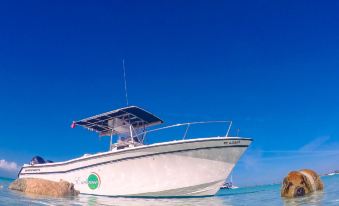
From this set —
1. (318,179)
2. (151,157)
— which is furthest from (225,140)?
(318,179)

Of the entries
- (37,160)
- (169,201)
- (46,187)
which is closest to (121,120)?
(46,187)

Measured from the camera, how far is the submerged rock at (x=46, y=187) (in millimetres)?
17333

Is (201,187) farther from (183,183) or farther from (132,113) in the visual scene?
→ (132,113)

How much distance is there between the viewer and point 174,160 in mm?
15734

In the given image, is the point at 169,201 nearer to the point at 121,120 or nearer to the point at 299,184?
the point at 299,184

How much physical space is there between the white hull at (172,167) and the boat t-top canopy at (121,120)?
9.27 feet

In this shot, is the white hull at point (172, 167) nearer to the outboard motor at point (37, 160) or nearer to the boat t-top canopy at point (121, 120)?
the boat t-top canopy at point (121, 120)

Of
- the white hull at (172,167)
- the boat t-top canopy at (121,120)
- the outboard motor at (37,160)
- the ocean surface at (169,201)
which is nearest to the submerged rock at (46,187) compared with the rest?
the ocean surface at (169,201)

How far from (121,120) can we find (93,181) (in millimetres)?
4393

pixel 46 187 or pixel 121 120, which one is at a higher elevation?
pixel 121 120

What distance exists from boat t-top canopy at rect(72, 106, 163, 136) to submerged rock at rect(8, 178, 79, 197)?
14.0 ft

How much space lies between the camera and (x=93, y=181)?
1769 centimetres

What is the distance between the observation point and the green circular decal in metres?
17.6

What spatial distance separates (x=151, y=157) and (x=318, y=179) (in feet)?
30.9
